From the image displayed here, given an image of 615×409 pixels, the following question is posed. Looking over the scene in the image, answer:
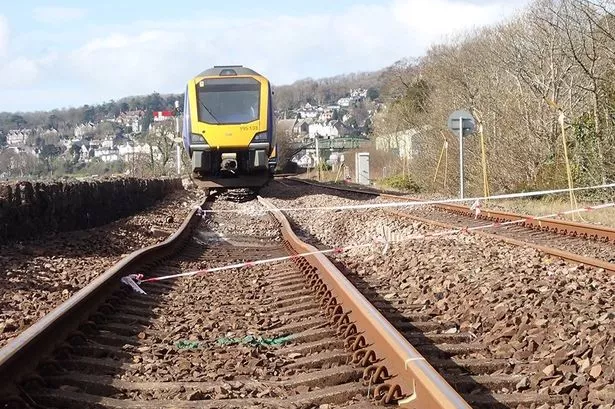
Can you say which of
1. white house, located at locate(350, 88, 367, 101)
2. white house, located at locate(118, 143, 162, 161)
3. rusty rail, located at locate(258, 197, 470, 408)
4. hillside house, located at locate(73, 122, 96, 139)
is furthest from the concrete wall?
white house, located at locate(350, 88, 367, 101)

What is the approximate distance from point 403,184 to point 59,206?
26.2 m

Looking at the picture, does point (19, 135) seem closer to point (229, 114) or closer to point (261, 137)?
point (229, 114)

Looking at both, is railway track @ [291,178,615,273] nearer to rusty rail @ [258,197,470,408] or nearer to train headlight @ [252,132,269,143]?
rusty rail @ [258,197,470,408]

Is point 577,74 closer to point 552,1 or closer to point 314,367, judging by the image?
point 552,1

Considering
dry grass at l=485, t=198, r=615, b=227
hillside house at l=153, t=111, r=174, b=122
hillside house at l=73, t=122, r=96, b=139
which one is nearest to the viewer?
dry grass at l=485, t=198, r=615, b=227

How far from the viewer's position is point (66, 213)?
12.8 m

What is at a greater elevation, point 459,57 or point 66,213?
point 459,57

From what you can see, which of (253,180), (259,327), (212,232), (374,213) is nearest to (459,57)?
(253,180)

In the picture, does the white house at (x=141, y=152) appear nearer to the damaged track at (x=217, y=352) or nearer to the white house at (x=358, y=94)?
the damaged track at (x=217, y=352)

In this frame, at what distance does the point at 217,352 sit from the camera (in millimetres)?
4977

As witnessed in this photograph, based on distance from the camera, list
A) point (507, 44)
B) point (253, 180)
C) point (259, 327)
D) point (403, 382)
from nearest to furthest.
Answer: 1. point (403, 382)
2. point (259, 327)
3. point (253, 180)
4. point (507, 44)

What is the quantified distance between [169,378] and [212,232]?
32.6 feet

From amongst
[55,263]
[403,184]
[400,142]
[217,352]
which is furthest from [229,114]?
[400,142]

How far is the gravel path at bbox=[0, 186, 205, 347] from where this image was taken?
6284 millimetres
